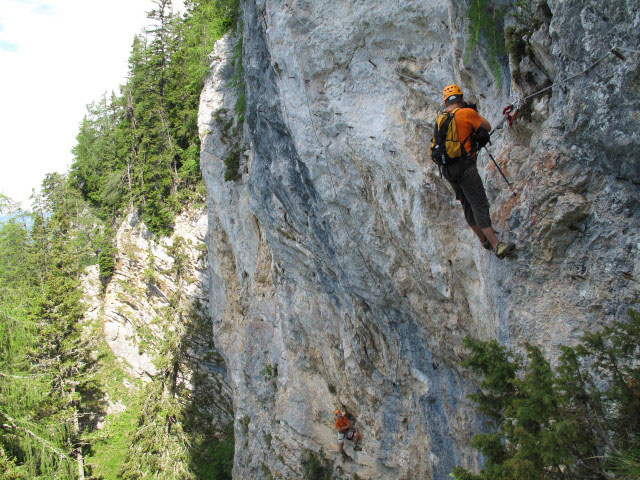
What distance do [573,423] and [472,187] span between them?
9.54 feet

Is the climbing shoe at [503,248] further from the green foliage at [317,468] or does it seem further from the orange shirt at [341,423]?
the green foliage at [317,468]

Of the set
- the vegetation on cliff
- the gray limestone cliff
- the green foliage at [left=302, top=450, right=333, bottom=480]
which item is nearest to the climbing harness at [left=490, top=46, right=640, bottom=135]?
the green foliage at [left=302, top=450, right=333, bottom=480]

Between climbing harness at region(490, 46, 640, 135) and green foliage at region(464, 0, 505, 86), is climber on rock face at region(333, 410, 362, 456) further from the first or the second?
green foliage at region(464, 0, 505, 86)

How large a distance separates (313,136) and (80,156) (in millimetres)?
31840

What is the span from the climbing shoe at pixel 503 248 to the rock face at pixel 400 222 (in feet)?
0.30

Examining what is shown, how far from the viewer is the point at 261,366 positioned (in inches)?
601

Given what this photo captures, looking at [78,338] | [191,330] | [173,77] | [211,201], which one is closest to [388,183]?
[211,201]

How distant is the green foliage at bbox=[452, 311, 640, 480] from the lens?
3.33 m

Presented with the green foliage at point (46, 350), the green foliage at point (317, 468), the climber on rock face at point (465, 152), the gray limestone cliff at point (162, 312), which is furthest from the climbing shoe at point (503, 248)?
the gray limestone cliff at point (162, 312)

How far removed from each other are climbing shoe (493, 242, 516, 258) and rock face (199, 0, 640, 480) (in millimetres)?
91

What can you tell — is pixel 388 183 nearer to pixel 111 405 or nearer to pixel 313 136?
pixel 313 136

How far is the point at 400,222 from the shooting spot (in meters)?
7.71

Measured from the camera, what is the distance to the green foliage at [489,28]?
555 centimetres

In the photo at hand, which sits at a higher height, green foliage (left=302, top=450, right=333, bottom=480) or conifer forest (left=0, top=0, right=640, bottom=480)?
conifer forest (left=0, top=0, right=640, bottom=480)
